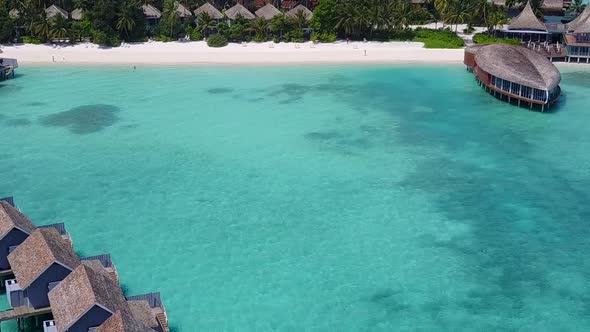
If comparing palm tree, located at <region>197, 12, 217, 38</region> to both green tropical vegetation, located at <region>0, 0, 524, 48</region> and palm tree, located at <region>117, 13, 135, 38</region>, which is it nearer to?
green tropical vegetation, located at <region>0, 0, 524, 48</region>

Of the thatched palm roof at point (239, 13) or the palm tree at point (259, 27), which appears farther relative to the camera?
the thatched palm roof at point (239, 13)

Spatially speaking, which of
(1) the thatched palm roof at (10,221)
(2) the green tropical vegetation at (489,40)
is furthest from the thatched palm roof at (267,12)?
(1) the thatched palm roof at (10,221)

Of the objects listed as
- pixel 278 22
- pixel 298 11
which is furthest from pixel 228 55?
pixel 298 11

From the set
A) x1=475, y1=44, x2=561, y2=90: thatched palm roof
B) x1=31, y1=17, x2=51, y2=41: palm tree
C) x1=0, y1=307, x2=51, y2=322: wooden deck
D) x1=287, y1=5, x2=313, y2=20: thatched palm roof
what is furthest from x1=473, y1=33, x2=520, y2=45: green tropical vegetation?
x1=0, y1=307, x2=51, y2=322: wooden deck

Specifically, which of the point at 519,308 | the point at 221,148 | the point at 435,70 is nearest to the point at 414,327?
the point at 519,308

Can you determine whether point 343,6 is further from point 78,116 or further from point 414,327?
point 414,327

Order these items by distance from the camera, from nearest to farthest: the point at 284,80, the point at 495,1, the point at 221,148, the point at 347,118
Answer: the point at 221,148 → the point at 347,118 → the point at 284,80 → the point at 495,1

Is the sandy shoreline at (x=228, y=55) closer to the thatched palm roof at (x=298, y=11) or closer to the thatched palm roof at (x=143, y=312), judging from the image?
the thatched palm roof at (x=298, y=11)
